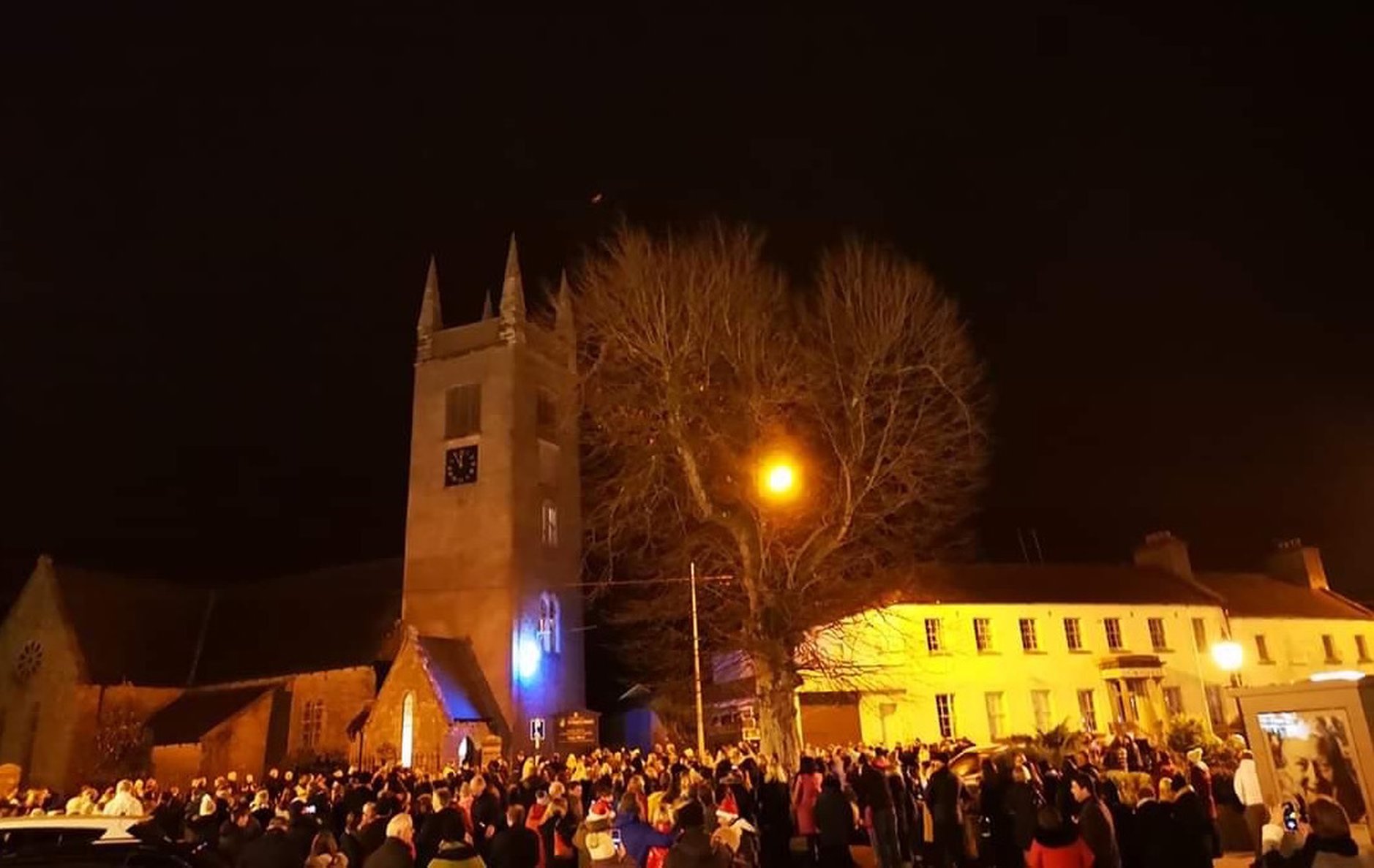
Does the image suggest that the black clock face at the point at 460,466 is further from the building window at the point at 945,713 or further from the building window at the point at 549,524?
the building window at the point at 945,713

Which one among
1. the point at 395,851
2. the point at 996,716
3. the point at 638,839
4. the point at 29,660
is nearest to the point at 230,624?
the point at 29,660

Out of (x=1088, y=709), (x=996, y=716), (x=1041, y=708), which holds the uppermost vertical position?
(x=1041, y=708)

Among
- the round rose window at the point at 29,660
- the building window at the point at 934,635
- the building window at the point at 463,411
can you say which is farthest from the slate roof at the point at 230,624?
the building window at the point at 934,635

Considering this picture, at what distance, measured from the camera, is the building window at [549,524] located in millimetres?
45031

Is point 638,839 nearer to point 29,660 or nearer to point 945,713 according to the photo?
point 945,713

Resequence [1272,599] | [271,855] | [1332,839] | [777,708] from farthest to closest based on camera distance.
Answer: [1272,599], [777,708], [271,855], [1332,839]

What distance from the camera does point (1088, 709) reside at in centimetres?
3731

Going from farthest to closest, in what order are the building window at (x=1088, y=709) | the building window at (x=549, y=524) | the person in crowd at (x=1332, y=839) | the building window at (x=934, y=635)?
the building window at (x=549, y=524)
the building window at (x=1088, y=709)
the building window at (x=934, y=635)
the person in crowd at (x=1332, y=839)

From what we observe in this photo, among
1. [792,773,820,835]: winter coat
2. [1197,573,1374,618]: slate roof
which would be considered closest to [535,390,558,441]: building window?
[1197,573,1374,618]: slate roof

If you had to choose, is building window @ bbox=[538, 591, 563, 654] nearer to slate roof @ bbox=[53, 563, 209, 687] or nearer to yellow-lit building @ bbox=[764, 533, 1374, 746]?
yellow-lit building @ bbox=[764, 533, 1374, 746]

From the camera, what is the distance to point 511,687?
1581 inches

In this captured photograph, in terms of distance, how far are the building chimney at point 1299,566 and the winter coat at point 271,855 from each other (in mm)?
53020

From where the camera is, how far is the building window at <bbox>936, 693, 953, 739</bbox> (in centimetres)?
3516

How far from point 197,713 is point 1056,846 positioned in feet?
154
